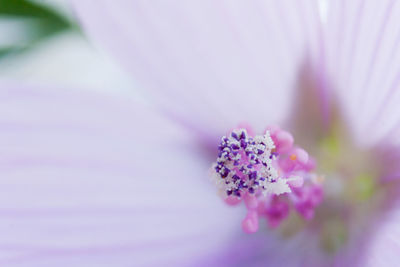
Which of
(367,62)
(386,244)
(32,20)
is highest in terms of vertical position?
(32,20)

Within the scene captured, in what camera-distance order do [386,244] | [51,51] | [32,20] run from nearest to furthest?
1. [386,244]
2. [32,20]
3. [51,51]

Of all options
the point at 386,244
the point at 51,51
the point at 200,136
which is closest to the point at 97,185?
the point at 200,136

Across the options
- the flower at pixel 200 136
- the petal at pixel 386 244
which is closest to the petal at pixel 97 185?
the flower at pixel 200 136

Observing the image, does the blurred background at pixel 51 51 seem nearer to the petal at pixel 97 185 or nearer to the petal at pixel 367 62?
the petal at pixel 97 185

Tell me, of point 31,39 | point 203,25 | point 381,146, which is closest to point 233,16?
point 203,25

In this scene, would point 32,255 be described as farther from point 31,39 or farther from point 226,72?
point 31,39

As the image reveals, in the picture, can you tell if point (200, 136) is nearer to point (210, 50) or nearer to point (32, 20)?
point (210, 50)

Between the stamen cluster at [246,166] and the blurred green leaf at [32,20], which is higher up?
the blurred green leaf at [32,20]
